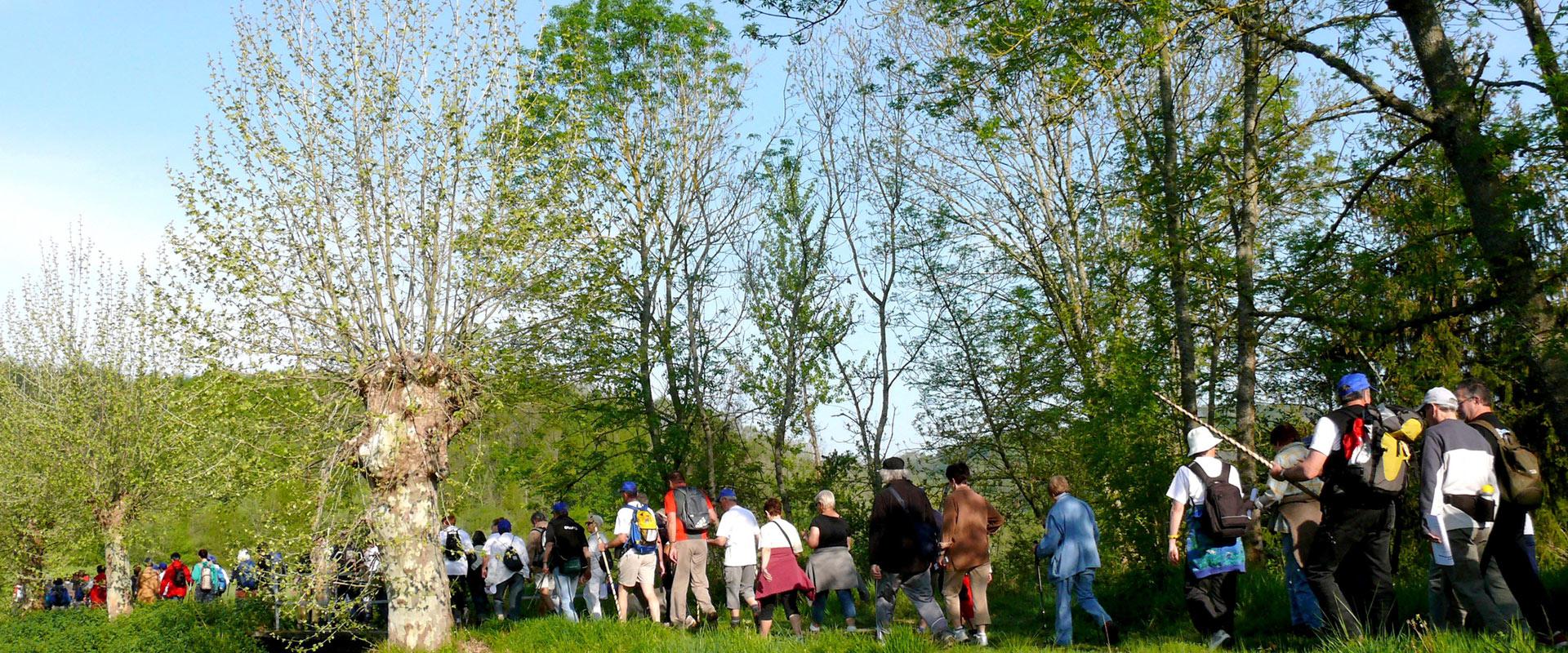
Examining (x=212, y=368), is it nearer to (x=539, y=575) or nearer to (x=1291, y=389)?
(x=539, y=575)

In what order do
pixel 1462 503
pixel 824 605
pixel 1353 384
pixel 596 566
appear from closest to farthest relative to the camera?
pixel 1462 503
pixel 1353 384
pixel 824 605
pixel 596 566

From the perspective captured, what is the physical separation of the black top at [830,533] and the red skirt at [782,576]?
1.38ft

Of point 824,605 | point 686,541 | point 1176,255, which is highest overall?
point 1176,255

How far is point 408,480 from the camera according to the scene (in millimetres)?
13039

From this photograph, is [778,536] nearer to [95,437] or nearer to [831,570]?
[831,570]

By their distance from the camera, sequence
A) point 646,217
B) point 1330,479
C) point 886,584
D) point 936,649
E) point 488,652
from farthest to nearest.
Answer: point 646,217
point 488,652
point 886,584
point 936,649
point 1330,479

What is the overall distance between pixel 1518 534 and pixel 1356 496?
3.10 ft

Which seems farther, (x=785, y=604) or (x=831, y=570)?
(x=785, y=604)

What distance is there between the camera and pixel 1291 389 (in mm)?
18016

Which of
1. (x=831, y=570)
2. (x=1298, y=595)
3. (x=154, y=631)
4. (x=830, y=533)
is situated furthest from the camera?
(x=154, y=631)

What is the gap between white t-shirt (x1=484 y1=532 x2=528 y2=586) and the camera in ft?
52.2

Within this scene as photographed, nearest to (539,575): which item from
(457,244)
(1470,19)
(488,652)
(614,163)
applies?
(488,652)

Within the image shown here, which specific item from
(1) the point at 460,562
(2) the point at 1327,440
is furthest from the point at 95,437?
(2) the point at 1327,440

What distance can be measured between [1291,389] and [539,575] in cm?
1220
